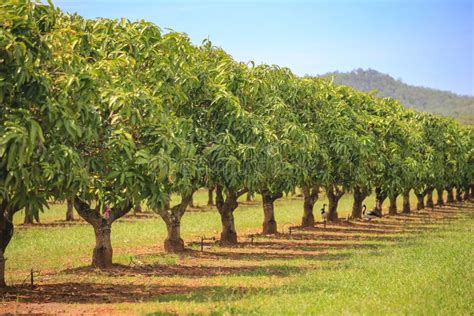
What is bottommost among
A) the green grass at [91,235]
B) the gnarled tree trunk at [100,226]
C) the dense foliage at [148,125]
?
the green grass at [91,235]

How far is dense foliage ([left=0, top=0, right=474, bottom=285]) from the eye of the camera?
1530cm

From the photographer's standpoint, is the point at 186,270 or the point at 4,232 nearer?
the point at 4,232

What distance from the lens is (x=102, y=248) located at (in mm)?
26703

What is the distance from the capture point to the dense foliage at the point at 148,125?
15.3 m

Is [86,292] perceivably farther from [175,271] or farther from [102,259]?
[175,271]

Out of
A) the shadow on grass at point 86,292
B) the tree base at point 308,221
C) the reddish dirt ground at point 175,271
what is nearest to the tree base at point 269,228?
the reddish dirt ground at point 175,271

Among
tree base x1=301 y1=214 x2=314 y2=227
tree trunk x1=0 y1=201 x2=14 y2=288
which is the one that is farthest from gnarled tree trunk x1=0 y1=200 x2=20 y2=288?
tree base x1=301 y1=214 x2=314 y2=227

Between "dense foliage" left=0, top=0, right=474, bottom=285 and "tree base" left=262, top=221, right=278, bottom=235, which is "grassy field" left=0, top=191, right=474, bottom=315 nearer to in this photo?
"tree base" left=262, top=221, right=278, bottom=235

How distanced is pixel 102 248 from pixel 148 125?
8.91 metres

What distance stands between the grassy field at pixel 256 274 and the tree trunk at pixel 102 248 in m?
0.60

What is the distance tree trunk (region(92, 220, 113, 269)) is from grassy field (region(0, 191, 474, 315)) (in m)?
0.60

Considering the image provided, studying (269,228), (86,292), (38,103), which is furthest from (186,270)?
(269,228)

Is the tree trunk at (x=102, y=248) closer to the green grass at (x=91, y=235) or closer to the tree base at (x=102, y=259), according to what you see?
the tree base at (x=102, y=259)

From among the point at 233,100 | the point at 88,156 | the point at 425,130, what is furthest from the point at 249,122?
the point at 425,130
